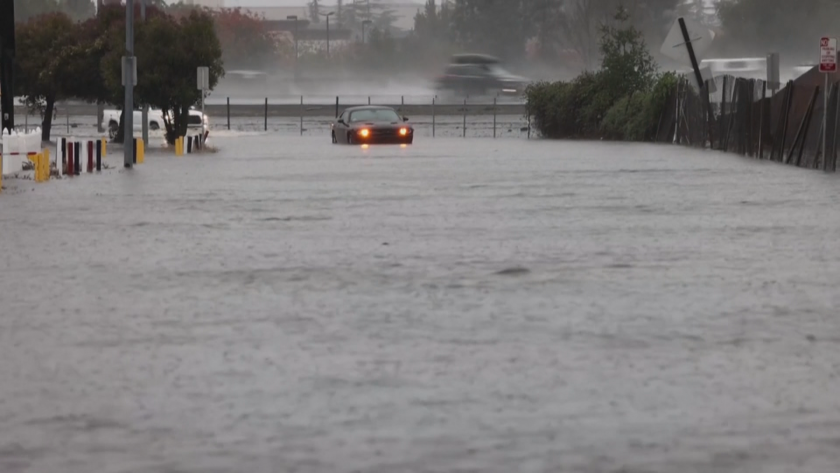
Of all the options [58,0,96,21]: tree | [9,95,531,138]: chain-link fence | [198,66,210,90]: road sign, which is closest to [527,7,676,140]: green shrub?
[9,95,531,138]: chain-link fence

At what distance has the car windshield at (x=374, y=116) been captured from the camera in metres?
50.6

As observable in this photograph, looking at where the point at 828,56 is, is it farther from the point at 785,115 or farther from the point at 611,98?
the point at 611,98

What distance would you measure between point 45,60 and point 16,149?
89.8ft

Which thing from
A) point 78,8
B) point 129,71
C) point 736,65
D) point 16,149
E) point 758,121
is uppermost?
point 78,8

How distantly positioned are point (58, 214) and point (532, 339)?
1130 cm

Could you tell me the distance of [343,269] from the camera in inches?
531

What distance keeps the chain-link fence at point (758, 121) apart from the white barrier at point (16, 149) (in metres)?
14.0

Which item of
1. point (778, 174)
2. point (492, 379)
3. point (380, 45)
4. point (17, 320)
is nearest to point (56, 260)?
point (17, 320)

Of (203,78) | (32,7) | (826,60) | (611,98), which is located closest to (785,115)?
(826,60)

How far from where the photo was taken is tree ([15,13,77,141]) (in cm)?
5600

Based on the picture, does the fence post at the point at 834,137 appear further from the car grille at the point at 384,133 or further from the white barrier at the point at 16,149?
the car grille at the point at 384,133

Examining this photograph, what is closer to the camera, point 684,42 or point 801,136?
point 801,136

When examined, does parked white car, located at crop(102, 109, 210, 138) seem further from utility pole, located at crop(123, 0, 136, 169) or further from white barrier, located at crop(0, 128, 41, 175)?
white barrier, located at crop(0, 128, 41, 175)

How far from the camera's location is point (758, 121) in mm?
36938
